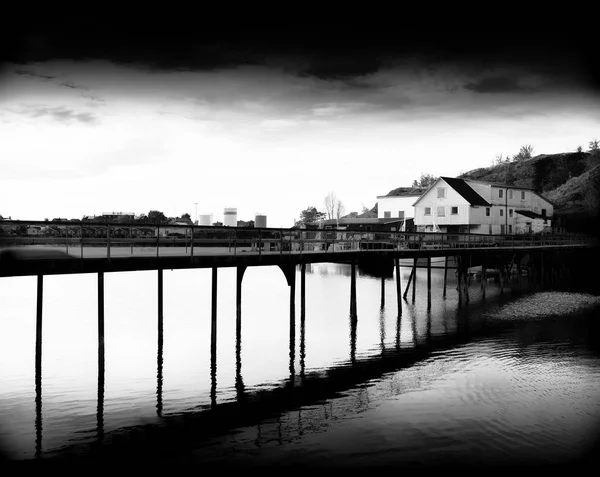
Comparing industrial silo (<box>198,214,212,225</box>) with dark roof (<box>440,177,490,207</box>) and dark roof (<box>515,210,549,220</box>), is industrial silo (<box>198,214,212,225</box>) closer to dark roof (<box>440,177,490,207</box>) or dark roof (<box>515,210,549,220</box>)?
dark roof (<box>440,177,490,207</box>)

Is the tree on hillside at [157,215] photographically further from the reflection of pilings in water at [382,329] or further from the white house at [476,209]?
the white house at [476,209]

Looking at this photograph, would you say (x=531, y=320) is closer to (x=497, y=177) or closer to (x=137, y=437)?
(x=137, y=437)

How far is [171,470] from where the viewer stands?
45.5 ft

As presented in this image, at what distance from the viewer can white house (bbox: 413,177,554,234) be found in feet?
246

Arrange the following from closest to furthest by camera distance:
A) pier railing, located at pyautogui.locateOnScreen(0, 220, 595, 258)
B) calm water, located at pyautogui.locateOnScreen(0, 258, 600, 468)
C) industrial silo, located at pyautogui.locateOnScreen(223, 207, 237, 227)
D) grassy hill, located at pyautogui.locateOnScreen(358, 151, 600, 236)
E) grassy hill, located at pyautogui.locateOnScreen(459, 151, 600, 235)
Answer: calm water, located at pyautogui.locateOnScreen(0, 258, 600, 468)
pier railing, located at pyautogui.locateOnScreen(0, 220, 595, 258)
industrial silo, located at pyautogui.locateOnScreen(223, 207, 237, 227)
grassy hill, located at pyautogui.locateOnScreen(358, 151, 600, 236)
grassy hill, located at pyautogui.locateOnScreen(459, 151, 600, 235)

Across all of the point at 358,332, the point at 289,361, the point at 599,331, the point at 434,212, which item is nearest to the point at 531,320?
the point at 599,331

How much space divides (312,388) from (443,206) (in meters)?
60.9

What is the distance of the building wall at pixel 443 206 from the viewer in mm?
74625

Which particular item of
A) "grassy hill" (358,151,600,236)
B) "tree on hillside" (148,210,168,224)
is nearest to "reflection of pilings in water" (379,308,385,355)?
"tree on hillside" (148,210,168,224)

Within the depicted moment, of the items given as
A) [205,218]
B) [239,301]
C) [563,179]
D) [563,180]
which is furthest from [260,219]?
[563,179]

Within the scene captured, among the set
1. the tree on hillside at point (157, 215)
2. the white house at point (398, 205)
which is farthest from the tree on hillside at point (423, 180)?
the tree on hillside at point (157, 215)

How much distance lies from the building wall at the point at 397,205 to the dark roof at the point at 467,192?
461 inches

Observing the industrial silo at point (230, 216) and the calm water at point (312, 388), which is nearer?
the calm water at point (312, 388)

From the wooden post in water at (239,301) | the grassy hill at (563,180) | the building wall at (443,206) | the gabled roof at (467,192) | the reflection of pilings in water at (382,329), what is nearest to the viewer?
the wooden post in water at (239,301)
